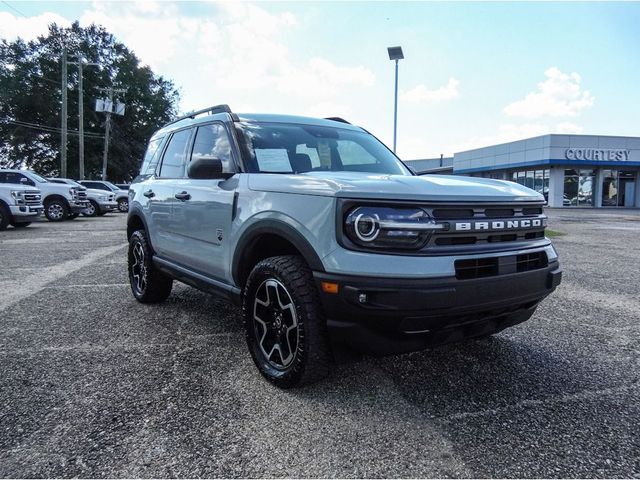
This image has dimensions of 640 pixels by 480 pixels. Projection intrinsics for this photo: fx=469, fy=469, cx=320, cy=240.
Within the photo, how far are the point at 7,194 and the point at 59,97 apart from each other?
109 ft

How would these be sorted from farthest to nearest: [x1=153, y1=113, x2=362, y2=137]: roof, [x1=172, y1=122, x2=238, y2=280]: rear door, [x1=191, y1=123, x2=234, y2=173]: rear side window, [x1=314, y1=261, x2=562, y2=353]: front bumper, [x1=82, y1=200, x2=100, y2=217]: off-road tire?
[x1=82, y1=200, x2=100, y2=217]: off-road tire
[x1=153, y1=113, x2=362, y2=137]: roof
[x1=191, y1=123, x2=234, y2=173]: rear side window
[x1=172, y1=122, x2=238, y2=280]: rear door
[x1=314, y1=261, x2=562, y2=353]: front bumper

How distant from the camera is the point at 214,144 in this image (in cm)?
384

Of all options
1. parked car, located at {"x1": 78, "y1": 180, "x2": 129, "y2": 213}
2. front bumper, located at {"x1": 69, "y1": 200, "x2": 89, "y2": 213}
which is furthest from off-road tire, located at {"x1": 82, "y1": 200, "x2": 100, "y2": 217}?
front bumper, located at {"x1": 69, "y1": 200, "x2": 89, "y2": 213}

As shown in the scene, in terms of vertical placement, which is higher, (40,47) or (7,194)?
(40,47)

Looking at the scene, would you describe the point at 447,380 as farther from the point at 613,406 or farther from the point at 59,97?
the point at 59,97

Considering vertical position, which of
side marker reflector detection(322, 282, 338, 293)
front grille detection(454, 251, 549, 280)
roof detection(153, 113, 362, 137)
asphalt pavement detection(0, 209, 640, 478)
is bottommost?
asphalt pavement detection(0, 209, 640, 478)

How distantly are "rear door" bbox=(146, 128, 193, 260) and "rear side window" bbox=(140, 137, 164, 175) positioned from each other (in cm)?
19

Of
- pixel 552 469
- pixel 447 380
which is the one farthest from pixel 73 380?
pixel 552 469

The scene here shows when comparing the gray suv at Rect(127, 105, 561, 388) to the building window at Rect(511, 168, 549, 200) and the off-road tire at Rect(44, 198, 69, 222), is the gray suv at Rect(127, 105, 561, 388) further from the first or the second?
the building window at Rect(511, 168, 549, 200)

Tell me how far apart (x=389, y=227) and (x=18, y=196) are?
606 inches

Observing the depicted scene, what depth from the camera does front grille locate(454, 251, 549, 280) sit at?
246cm

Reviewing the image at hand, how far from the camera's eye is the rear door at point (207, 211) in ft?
11.3

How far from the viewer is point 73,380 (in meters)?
3.08

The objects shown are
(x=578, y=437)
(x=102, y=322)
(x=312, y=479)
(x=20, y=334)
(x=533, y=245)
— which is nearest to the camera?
(x=312, y=479)
